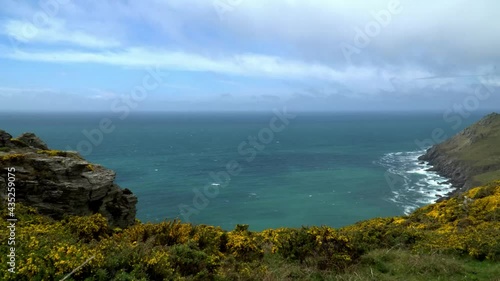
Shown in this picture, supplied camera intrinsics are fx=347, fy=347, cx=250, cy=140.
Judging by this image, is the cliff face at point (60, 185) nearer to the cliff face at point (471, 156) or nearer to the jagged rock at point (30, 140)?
the jagged rock at point (30, 140)

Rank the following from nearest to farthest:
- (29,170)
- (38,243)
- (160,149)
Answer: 1. (38,243)
2. (29,170)
3. (160,149)

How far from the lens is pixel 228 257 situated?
39.5 feet

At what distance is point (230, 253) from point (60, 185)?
8242 mm

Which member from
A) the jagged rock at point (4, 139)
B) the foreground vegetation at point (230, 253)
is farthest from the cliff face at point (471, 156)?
the jagged rock at point (4, 139)

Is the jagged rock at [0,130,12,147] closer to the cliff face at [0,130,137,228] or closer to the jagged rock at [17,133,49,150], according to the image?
the cliff face at [0,130,137,228]

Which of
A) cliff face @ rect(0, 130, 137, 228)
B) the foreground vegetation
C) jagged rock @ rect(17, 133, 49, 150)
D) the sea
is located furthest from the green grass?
jagged rock @ rect(17, 133, 49, 150)

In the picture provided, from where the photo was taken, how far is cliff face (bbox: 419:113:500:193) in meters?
82.6

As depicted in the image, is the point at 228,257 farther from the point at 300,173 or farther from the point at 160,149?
the point at 160,149

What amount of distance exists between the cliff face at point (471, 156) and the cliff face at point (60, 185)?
78.8 m

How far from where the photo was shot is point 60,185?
50.0 feet

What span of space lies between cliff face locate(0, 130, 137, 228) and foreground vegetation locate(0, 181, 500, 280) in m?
1.27

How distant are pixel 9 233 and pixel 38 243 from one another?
1810mm

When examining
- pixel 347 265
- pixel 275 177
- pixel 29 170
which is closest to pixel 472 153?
pixel 275 177

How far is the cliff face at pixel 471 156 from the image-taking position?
82.6 meters
